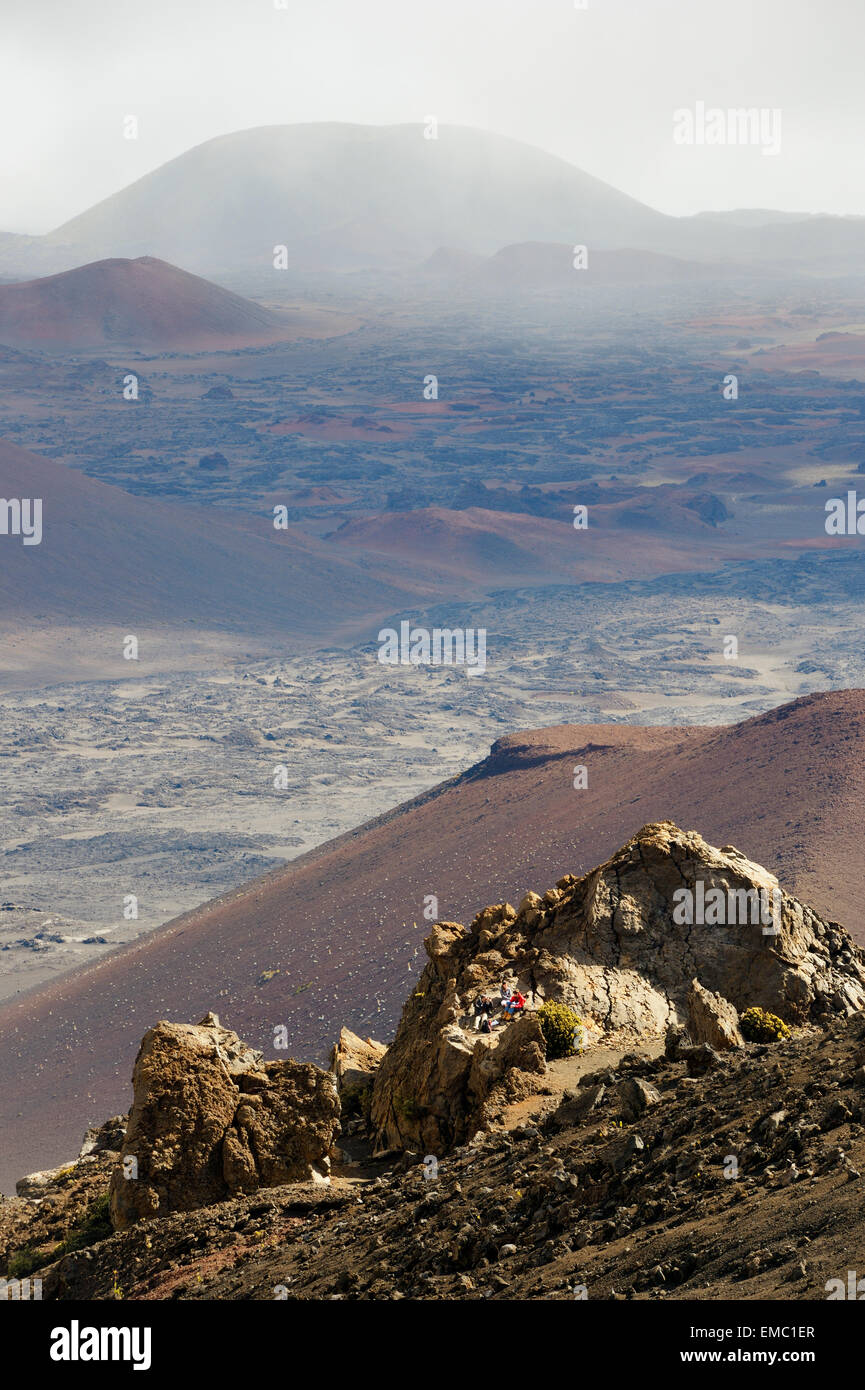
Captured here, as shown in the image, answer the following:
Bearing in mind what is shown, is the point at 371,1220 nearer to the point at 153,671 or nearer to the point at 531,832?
the point at 531,832

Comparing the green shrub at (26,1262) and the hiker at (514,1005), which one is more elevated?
the hiker at (514,1005)

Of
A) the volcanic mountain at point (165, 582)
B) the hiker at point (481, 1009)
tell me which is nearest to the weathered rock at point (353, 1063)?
the hiker at point (481, 1009)

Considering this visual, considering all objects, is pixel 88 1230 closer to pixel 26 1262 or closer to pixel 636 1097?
pixel 26 1262

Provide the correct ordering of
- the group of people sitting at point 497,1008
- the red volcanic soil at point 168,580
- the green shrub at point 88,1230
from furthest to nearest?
the red volcanic soil at point 168,580
the group of people sitting at point 497,1008
the green shrub at point 88,1230

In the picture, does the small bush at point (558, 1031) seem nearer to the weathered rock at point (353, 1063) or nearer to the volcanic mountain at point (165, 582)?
the weathered rock at point (353, 1063)

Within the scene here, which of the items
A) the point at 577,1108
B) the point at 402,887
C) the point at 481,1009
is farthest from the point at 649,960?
the point at 402,887

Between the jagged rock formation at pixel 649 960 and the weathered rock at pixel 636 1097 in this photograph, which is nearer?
the weathered rock at pixel 636 1097

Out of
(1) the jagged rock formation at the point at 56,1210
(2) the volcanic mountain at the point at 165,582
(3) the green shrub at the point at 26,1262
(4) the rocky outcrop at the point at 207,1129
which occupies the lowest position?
(3) the green shrub at the point at 26,1262

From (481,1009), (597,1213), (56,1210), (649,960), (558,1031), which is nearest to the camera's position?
(597,1213)
